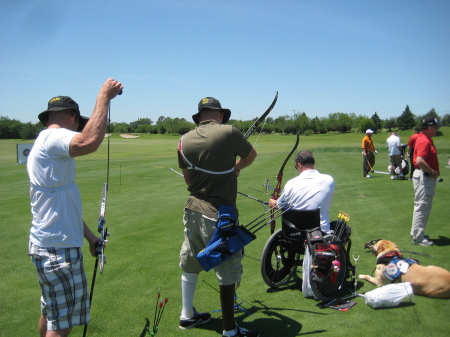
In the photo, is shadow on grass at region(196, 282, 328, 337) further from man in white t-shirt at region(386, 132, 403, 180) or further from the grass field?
man in white t-shirt at region(386, 132, 403, 180)

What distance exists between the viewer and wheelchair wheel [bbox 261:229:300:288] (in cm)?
456

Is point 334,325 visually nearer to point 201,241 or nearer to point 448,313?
point 448,313

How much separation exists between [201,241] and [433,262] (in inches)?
149

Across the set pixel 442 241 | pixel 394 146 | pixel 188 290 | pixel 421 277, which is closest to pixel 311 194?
pixel 421 277

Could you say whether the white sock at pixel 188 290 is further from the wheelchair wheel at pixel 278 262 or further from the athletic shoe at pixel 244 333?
the wheelchair wheel at pixel 278 262

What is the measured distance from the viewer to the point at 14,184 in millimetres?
14508

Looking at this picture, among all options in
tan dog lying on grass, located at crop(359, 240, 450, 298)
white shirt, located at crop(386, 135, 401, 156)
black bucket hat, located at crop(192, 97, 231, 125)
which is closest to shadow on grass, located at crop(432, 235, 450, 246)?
tan dog lying on grass, located at crop(359, 240, 450, 298)

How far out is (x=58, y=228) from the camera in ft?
8.54

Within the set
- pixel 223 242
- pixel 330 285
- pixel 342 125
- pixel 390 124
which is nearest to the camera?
pixel 223 242

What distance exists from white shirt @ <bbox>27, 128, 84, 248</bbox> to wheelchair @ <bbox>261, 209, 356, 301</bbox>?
97.1 inches

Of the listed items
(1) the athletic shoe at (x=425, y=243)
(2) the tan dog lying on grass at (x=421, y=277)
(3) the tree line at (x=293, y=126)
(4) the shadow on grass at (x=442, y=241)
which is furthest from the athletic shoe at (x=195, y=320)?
(3) the tree line at (x=293, y=126)

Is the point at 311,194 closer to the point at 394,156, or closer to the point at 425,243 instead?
the point at 425,243

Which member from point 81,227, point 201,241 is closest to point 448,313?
point 201,241

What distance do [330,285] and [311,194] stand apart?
3.35 feet
